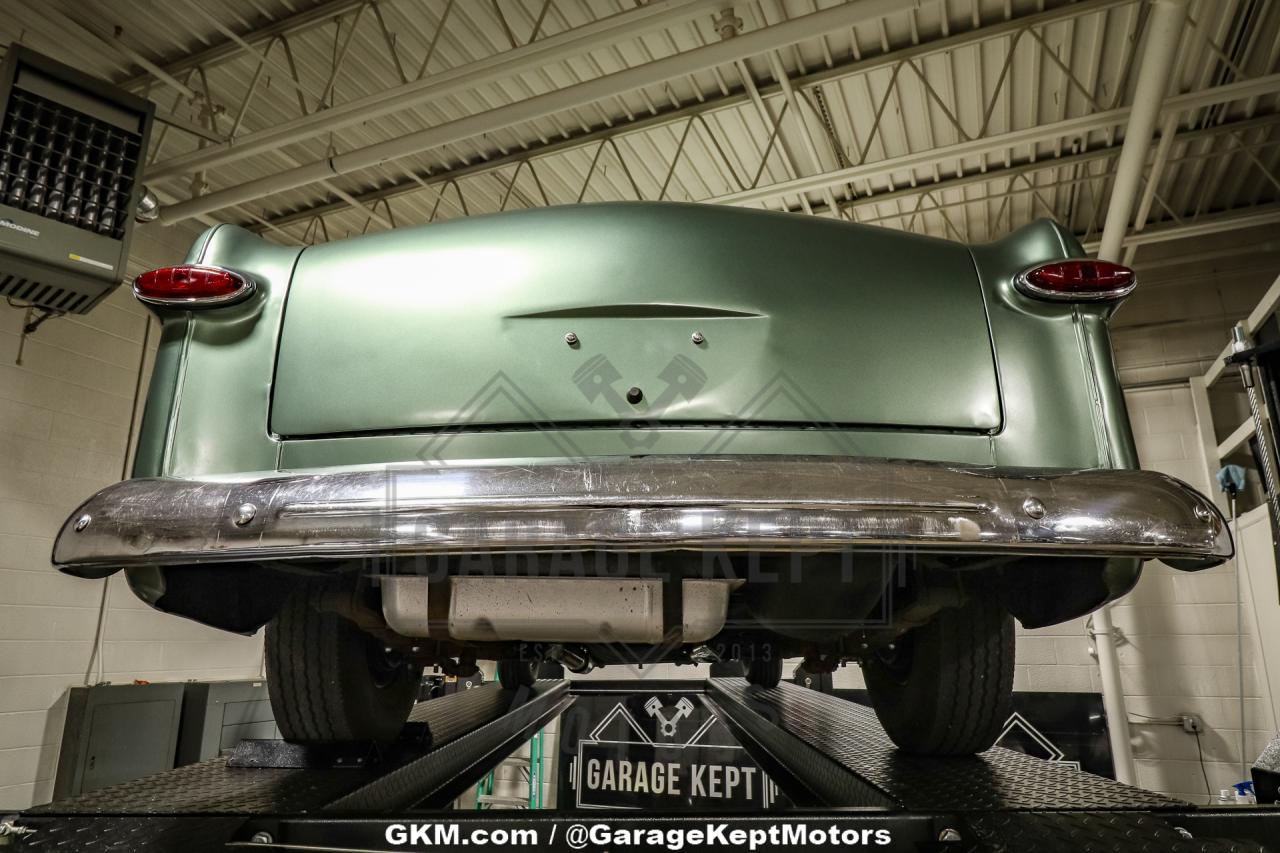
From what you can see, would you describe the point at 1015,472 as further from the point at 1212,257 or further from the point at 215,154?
the point at 1212,257

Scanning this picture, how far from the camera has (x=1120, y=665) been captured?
7.03 m

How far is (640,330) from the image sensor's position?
1323mm

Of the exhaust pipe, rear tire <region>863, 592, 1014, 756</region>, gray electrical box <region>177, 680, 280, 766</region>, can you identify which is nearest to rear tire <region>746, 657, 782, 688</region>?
the exhaust pipe

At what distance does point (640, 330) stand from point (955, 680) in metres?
1.16

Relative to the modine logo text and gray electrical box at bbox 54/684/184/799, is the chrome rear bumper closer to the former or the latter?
the modine logo text

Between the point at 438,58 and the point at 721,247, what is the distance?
5.10 m

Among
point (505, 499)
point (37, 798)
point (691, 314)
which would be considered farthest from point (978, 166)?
point (37, 798)

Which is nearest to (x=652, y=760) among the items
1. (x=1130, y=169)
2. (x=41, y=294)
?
(x=41, y=294)

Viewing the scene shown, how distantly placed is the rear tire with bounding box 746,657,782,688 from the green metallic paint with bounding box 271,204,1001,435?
2397 millimetres

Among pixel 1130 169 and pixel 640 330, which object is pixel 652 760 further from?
pixel 1130 169

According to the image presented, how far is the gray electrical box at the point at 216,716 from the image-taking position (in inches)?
222

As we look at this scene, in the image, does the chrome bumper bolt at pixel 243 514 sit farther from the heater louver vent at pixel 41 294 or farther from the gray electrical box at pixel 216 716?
the gray electrical box at pixel 216 716

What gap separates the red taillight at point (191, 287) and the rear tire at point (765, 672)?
8.96ft

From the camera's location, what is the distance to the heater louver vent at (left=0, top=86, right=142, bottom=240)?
3756mm
